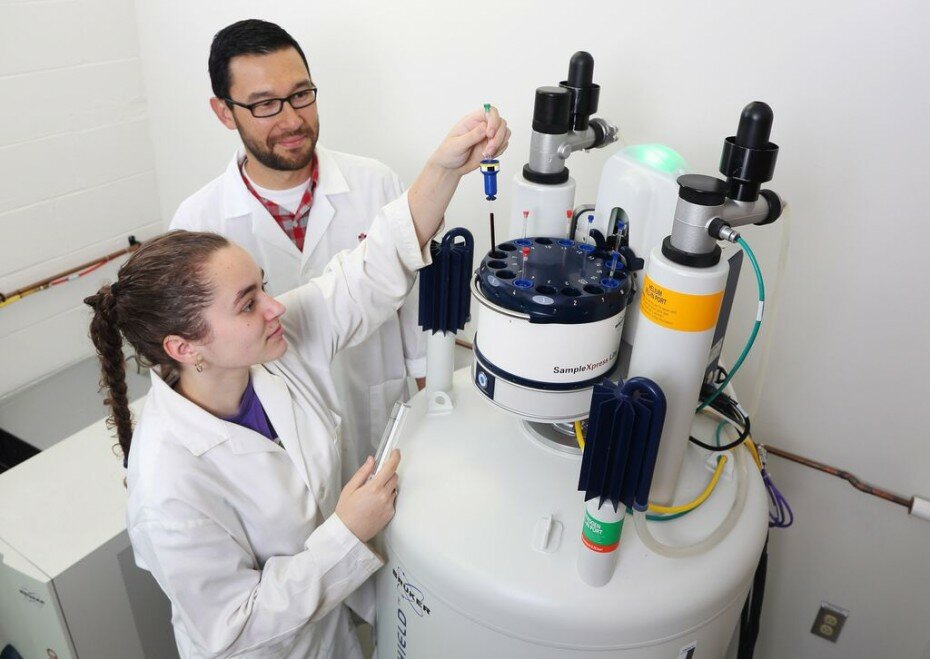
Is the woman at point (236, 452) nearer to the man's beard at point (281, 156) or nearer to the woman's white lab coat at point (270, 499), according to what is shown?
the woman's white lab coat at point (270, 499)

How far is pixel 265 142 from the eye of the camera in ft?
4.82

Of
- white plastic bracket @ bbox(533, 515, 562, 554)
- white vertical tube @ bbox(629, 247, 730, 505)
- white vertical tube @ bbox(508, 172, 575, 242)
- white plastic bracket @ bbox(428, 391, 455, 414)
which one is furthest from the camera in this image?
white plastic bracket @ bbox(428, 391, 455, 414)

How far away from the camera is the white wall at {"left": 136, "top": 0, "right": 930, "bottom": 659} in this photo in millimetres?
1202

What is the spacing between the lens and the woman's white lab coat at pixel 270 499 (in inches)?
37.6

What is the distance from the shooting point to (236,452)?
3.39ft

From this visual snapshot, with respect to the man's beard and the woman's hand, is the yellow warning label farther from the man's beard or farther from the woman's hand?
the man's beard

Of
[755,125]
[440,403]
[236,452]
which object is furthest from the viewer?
[440,403]

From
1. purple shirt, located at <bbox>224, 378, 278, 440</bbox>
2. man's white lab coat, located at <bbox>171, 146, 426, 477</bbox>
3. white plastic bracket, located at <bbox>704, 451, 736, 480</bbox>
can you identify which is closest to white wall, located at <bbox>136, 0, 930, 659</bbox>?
white plastic bracket, located at <bbox>704, 451, 736, 480</bbox>

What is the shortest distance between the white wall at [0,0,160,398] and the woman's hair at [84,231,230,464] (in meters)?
1.15

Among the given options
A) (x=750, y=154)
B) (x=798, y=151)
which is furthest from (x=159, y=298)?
(x=798, y=151)

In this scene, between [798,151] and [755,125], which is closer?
[755,125]

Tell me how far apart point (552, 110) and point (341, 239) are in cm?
72

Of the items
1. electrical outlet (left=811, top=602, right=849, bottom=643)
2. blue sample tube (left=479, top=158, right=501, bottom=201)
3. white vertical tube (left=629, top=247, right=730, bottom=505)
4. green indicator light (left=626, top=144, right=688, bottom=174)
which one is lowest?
electrical outlet (left=811, top=602, right=849, bottom=643)

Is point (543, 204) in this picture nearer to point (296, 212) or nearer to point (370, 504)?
point (370, 504)
